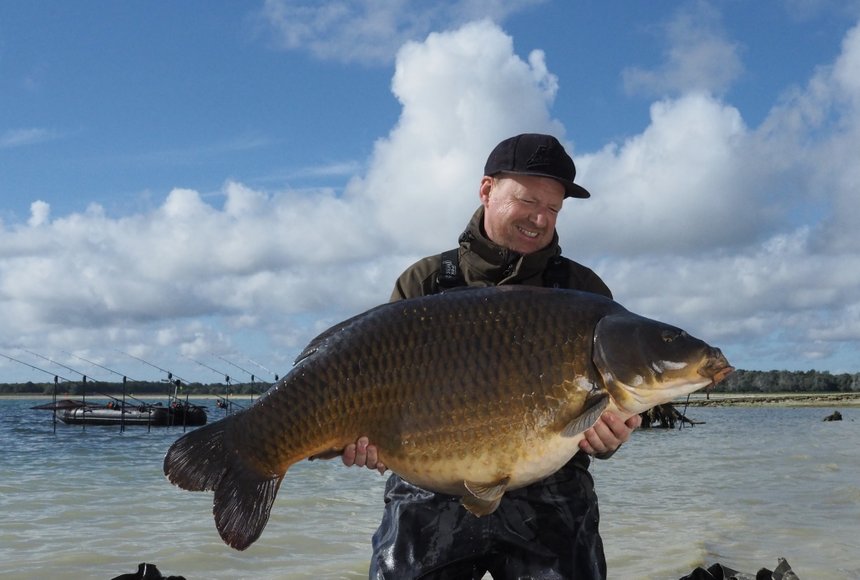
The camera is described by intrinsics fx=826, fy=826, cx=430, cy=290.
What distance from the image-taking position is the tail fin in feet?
10.7

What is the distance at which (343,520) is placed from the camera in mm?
9750

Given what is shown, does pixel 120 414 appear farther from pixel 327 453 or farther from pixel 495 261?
pixel 327 453

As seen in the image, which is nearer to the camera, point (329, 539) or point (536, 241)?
point (536, 241)

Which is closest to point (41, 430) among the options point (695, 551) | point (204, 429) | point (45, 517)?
point (45, 517)

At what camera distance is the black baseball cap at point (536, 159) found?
3.94 metres

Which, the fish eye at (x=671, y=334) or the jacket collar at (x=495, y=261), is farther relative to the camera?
the jacket collar at (x=495, y=261)

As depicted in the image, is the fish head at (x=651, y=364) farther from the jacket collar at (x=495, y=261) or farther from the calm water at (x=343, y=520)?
the calm water at (x=343, y=520)

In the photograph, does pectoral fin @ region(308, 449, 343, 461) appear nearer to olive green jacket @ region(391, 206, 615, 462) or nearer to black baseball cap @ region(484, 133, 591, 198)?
olive green jacket @ region(391, 206, 615, 462)

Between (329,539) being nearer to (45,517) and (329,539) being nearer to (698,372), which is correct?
(45,517)

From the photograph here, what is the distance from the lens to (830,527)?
29.6ft

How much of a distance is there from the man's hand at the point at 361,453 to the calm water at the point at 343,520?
405 centimetres

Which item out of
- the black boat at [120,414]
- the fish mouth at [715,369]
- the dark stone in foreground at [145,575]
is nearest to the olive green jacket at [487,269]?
the fish mouth at [715,369]

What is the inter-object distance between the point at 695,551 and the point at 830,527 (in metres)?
2.35

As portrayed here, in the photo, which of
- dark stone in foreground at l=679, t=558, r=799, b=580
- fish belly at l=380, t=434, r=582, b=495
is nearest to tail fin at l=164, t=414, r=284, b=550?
fish belly at l=380, t=434, r=582, b=495
